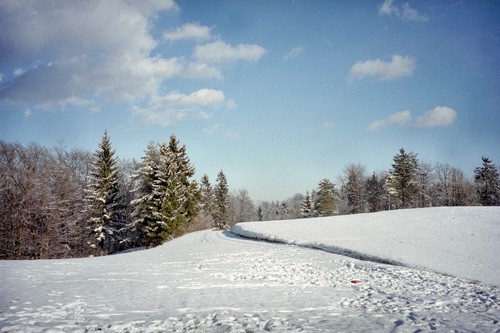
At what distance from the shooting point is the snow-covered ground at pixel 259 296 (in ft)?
20.4

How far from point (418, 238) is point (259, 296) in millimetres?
19352

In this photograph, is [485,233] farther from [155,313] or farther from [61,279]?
[61,279]

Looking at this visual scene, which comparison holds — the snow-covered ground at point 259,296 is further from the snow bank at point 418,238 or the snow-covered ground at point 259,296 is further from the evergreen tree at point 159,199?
the evergreen tree at point 159,199

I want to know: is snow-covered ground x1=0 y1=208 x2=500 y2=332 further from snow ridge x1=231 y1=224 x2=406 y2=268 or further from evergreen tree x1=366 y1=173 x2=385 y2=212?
evergreen tree x1=366 y1=173 x2=385 y2=212

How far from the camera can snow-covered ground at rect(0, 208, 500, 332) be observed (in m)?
6.22

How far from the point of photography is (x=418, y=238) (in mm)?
23266

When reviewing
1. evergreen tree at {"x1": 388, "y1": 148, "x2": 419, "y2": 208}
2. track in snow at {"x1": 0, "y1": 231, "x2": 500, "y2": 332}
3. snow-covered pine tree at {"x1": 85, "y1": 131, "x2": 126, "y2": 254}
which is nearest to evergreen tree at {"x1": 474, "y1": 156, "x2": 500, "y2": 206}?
evergreen tree at {"x1": 388, "y1": 148, "x2": 419, "y2": 208}

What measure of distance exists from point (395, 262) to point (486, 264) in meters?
4.29

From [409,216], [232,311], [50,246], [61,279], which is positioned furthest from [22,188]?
[409,216]

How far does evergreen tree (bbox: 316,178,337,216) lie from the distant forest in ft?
0.70

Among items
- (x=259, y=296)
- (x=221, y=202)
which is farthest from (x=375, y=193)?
(x=259, y=296)

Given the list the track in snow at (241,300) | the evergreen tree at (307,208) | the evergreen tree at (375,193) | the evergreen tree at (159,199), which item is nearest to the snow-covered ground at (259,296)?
the track in snow at (241,300)

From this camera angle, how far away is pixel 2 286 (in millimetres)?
9141

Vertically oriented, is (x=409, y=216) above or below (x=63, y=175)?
below
